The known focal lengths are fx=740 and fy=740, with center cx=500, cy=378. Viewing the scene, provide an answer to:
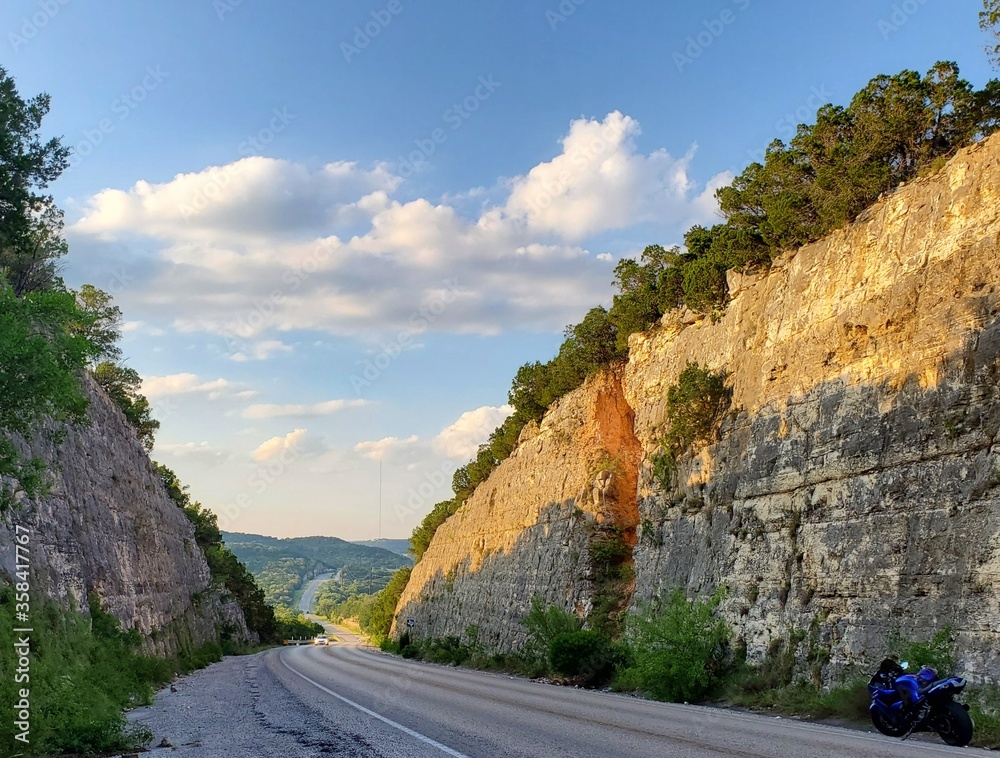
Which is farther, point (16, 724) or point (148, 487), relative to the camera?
point (148, 487)

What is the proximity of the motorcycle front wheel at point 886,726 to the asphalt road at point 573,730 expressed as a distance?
1.08 feet

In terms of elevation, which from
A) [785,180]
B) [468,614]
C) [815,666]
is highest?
[785,180]

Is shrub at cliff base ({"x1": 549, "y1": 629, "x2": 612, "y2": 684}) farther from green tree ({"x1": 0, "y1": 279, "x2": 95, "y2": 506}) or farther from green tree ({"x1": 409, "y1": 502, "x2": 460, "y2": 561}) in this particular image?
green tree ({"x1": 409, "y1": 502, "x2": 460, "y2": 561})

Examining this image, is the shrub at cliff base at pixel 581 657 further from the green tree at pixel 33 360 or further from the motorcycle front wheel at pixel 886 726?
the green tree at pixel 33 360

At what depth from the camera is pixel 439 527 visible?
2667 inches

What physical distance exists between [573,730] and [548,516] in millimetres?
29851

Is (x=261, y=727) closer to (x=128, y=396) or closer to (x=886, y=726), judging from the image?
(x=886, y=726)

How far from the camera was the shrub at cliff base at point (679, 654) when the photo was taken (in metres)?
17.6

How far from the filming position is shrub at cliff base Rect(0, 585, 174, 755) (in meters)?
Result: 9.70

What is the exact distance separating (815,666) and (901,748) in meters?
8.27

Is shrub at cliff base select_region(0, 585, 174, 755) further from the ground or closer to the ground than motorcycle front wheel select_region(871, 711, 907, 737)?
closer to the ground

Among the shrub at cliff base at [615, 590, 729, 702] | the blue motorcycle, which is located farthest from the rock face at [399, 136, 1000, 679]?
the blue motorcycle

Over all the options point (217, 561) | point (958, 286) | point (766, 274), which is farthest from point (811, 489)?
point (217, 561)

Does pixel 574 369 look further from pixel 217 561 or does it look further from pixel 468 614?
pixel 217 561
